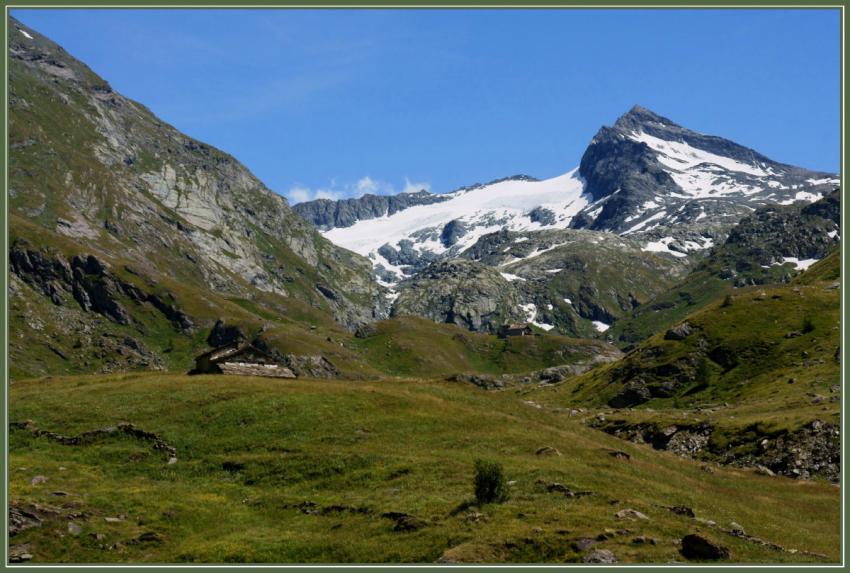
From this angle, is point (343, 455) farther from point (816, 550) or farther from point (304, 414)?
point (816, 550)

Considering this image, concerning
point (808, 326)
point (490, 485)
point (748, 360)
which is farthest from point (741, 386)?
point (490, 485)

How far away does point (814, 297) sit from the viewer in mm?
168750

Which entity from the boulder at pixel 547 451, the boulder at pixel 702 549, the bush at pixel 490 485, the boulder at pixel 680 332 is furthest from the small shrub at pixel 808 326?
the boulder at pixel 702 549

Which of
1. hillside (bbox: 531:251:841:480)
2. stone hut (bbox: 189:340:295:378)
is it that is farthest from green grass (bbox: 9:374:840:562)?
hillside (bbox: 531:251:841:480)

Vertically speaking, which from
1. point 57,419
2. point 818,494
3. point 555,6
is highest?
point 555,6

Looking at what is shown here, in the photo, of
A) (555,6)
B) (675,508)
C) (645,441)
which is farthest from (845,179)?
(645,441)

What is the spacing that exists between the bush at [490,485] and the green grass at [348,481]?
0.81 metres

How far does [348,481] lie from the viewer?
50781mm

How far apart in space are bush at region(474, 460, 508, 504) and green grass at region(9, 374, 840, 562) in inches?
32.0

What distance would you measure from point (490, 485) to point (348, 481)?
37.2ft

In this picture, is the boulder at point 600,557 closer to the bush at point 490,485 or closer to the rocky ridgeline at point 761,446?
the bush at point 490,485

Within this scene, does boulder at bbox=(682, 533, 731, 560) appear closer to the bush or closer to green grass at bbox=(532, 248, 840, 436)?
the bush

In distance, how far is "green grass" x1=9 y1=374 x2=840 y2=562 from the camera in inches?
1540
